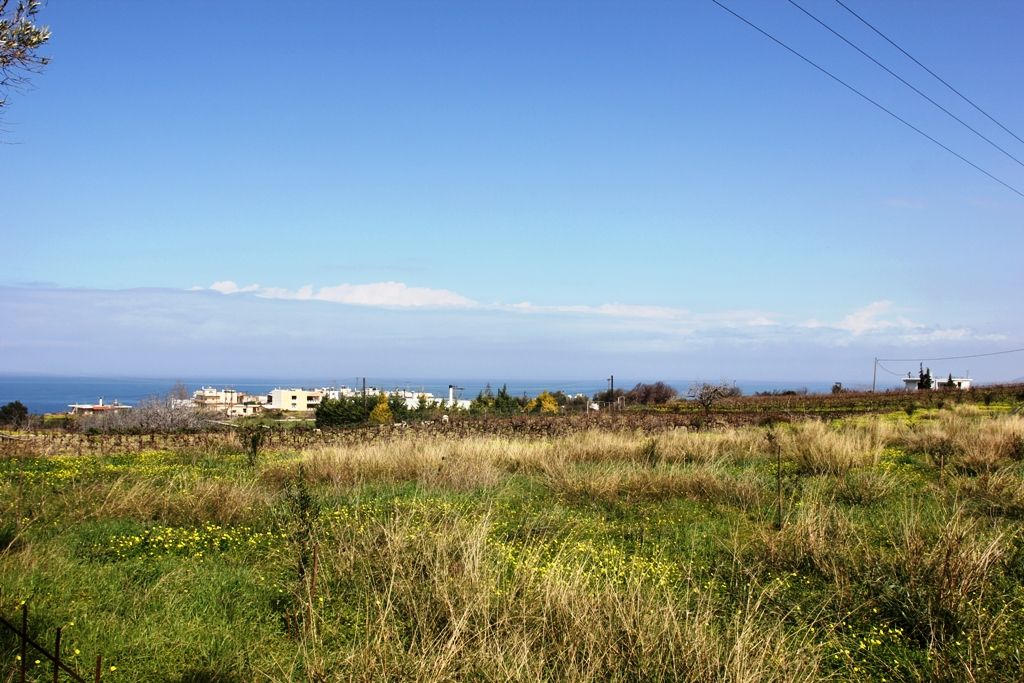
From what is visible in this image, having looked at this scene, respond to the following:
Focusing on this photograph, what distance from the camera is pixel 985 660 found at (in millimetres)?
4426

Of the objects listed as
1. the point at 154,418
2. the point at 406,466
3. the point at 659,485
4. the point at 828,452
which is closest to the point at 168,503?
the point at 406,466

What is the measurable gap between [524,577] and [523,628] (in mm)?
772

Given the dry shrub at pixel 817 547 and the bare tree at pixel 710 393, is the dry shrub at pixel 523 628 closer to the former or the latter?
the dry shrub at pixel 817 547

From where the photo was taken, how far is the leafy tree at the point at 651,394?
50328mm

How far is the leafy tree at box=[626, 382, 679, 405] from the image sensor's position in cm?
5033

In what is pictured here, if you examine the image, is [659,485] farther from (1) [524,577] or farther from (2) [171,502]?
(2) [171,502]

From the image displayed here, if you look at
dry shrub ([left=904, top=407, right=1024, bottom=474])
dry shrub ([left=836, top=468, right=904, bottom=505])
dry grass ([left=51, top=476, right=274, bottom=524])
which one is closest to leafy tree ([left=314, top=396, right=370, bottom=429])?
dry shrub ([left=904, top=407, right=1024, bottom=474])

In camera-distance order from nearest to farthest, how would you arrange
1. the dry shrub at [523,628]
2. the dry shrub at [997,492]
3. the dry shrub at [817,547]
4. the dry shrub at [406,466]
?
the dry shrub at [523,628]
the dry shrub at [817,547]
the dry shrub at [997,492]
the dry shrub at [406,466]

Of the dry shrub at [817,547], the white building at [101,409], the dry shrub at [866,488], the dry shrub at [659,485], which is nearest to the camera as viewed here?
the dry shrub at [817,547]

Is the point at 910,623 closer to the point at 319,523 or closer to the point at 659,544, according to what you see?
the point at 659,544

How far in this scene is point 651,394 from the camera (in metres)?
51.2

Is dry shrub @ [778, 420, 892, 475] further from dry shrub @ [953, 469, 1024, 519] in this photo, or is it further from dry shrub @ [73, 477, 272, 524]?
dry shrub @ [73, 477, 272, 524]

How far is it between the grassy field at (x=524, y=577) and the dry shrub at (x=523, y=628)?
0.02 meters

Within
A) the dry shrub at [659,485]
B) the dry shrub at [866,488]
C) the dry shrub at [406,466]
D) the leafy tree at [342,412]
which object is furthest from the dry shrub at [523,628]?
the leafy tree at [342,412]
